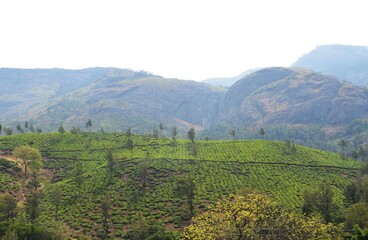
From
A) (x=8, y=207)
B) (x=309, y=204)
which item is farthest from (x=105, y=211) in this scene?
(x=309, y=204)

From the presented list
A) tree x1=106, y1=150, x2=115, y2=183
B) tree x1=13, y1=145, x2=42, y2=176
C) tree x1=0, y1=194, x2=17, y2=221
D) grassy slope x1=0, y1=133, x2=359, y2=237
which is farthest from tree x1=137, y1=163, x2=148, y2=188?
tree x1=13, y1=145, x2=42, y2=176

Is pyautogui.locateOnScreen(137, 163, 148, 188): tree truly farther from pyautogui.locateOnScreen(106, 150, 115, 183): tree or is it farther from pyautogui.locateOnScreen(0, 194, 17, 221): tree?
pyautogui.locateOnScreen(0, 194, 17, 221): tree

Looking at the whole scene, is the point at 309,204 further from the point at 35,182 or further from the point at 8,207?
the point at 35,182

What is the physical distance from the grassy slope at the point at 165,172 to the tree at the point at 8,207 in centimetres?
1143

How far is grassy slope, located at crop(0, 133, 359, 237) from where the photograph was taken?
3565 inches

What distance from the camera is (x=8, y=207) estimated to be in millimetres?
73312

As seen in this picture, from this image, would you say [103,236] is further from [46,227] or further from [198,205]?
[198,205]

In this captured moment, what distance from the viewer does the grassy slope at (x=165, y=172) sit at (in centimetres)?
9056

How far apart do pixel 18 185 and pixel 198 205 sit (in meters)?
57.0

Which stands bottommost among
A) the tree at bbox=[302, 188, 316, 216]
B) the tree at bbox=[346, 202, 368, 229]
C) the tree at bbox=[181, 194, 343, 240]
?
the tree at bbox=[302, 188, 316, 216]

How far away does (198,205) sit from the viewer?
9200 centimetres

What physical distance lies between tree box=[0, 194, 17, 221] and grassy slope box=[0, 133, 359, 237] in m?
11.4

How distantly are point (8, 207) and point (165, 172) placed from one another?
53.2m

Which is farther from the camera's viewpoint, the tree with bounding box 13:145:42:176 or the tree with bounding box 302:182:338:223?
the tree with bounding box 13:145:42:176
